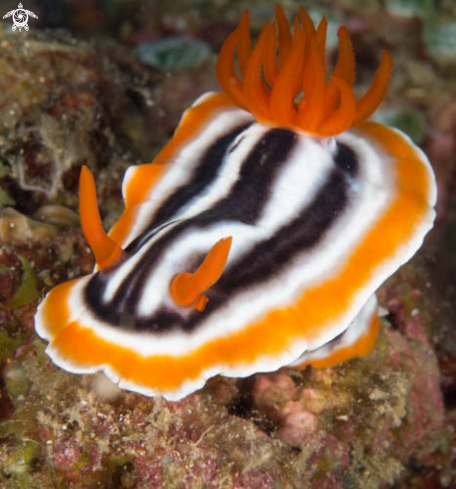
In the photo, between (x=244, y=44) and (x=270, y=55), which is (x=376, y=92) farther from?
(x=244, y=44)

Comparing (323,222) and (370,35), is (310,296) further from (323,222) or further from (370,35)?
(370,35)

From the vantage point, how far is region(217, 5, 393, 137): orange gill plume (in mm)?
2996

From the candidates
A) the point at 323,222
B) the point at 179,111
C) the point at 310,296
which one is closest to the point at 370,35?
the point at 179,111

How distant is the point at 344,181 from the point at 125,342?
1.75 m

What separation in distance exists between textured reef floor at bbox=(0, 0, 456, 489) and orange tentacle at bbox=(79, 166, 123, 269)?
2.48 ft

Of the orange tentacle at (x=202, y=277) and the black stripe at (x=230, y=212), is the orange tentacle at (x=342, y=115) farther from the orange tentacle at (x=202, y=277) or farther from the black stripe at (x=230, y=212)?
the orange tentacle at (x=202, y=277)

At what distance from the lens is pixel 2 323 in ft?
10.3

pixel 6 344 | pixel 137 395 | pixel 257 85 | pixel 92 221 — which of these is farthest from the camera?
pixel 257 85

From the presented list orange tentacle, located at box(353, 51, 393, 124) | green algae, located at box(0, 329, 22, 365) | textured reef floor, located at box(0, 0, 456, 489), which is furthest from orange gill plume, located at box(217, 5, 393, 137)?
green algae, located at box(0, 329, 22, 365)

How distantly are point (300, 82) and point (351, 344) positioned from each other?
187 centimetres

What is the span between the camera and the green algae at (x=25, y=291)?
10.5 feet

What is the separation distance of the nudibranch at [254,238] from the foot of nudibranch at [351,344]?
12 mm

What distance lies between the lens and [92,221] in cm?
262

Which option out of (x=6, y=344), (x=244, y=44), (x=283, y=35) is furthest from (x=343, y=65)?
(x=6, y=344)
